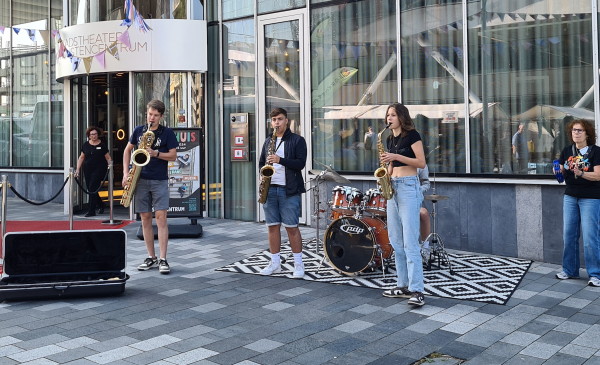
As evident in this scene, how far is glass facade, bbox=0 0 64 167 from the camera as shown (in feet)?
49.2

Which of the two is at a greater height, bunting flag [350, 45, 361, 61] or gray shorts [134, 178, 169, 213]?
bunting flag [350, 45, 361, 61]

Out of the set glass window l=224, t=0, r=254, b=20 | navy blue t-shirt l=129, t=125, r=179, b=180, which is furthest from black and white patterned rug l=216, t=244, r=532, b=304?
glass window l=224, t=0, r=254, b=20

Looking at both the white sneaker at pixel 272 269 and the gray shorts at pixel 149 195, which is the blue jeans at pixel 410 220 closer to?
the white sneaker at pixel 272 269

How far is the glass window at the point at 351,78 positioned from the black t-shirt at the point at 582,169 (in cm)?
332

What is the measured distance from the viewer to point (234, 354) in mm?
4312

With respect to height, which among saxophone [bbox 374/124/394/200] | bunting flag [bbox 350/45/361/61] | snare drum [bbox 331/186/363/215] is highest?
bunting flag [bbox 350/45/361/61]

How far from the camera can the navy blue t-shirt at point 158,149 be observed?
6.95m

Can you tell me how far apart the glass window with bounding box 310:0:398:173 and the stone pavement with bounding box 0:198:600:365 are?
3.69 m

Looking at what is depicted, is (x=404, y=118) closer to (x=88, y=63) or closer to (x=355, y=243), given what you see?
(x=355, y=243)

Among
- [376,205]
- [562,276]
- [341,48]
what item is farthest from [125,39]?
[562,276]

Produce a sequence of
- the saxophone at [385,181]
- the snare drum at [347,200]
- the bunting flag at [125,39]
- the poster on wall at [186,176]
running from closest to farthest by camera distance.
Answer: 1. the saxophone at [385,181]
2. the snare drum at [347,200]
3. the poster on wall at [186,176]
4. the bunting flag at [125,39]

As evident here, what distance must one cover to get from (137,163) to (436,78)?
441 centimetres

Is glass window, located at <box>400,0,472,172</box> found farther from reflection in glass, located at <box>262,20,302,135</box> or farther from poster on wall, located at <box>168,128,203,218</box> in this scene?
poster on wall, located at <box>168,128,203,218</box>

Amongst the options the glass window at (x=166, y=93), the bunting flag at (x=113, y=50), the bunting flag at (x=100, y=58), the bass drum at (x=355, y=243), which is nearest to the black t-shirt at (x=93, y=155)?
the glass window at (x=166, y=93)
